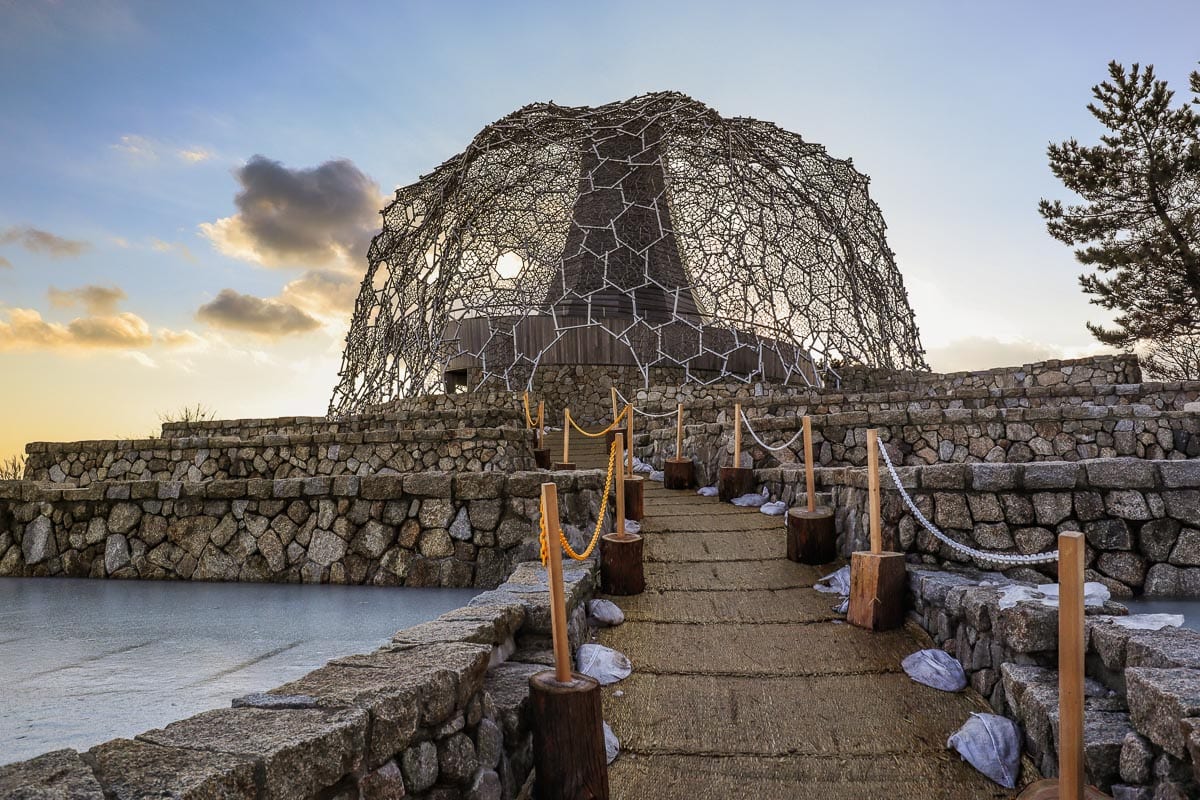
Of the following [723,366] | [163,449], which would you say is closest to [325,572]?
[163,449]

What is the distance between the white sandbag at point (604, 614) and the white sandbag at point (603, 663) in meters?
0.56

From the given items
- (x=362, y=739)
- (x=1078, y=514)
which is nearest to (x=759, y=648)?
(x=1078, y=514)

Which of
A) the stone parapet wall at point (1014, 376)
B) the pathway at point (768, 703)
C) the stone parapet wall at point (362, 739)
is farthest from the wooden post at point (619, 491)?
the stone parapet wall at point (1014, 376)

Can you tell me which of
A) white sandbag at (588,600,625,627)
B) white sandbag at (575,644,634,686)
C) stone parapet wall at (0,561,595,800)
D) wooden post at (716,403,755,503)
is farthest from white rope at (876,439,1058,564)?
wooden post at (716,403,755,503)

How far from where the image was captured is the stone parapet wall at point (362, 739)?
1499mm

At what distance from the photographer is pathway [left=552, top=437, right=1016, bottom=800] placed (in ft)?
9.66

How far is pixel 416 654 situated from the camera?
2629 millimetres

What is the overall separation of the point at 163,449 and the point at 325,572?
7.07 m

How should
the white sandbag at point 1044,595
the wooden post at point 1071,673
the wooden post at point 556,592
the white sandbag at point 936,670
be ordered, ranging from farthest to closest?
1. the white sandbag at point 936,670
2. the white sandbag at point 1044,595
3. the wooden post at point 556,592
4. the wooden post at point 1071,673

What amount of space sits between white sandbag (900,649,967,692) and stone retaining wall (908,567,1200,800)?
0.24 feet

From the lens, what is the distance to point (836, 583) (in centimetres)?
512

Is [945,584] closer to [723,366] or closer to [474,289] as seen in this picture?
[723,366]

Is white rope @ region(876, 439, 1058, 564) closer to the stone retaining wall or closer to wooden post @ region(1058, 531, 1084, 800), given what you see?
the stone retaining wall

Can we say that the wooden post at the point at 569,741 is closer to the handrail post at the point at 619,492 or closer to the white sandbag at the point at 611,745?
the white sandbag at the point at 611,745
